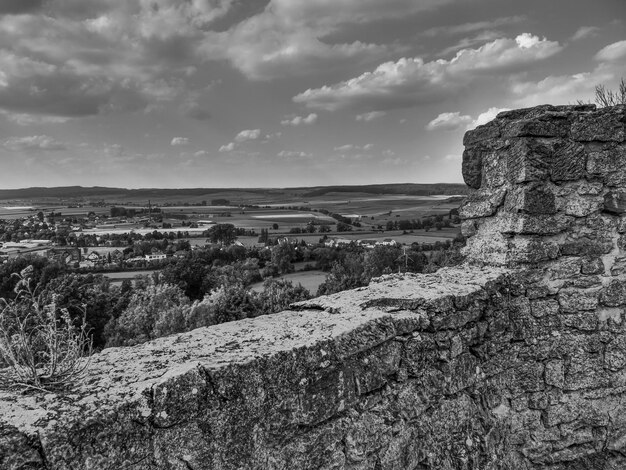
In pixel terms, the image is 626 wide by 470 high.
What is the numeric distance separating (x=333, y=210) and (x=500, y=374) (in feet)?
211

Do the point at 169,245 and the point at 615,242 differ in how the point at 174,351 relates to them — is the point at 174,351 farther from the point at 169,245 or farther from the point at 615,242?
the point at 169,245

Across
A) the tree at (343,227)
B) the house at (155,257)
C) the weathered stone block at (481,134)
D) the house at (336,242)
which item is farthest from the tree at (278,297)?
the tree at (343,227)

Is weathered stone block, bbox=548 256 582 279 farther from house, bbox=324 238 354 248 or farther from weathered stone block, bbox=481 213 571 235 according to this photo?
house, bbox=324 238 354 248

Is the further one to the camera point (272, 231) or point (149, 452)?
point (272, 231)

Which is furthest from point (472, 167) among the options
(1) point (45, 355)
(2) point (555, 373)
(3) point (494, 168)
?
(1) point (45, 355)

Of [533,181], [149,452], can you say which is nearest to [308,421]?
[149,452]

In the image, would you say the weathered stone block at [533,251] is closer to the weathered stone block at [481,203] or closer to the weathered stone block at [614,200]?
the weathered stone block at [481,203]

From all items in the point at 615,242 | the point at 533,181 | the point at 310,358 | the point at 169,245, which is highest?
the point at 533,181

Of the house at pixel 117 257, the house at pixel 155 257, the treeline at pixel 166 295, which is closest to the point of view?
the treeline at pixel 166 295

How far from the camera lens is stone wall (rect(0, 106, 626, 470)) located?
217 centimetres

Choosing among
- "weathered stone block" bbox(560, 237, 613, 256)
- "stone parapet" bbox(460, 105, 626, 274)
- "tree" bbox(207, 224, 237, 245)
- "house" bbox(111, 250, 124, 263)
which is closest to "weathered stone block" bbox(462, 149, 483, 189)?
"stone parapet" bbox(460, 105, 626, 274)

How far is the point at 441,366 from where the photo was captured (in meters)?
3.23

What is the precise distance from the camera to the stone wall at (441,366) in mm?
2170

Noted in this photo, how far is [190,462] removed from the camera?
2217 millimetres
